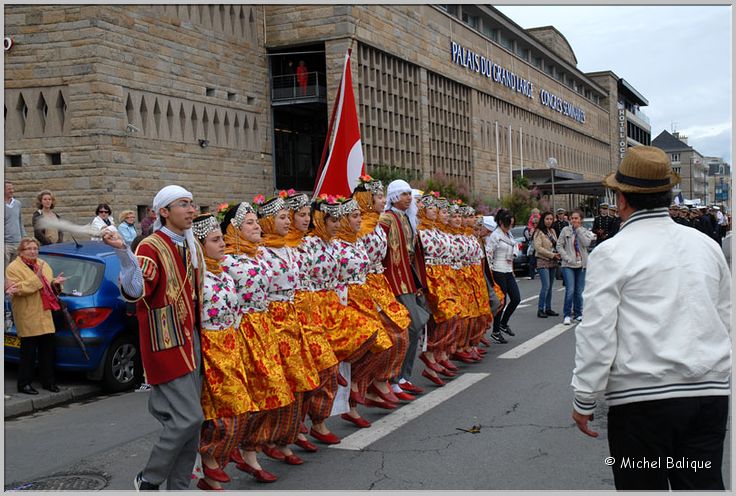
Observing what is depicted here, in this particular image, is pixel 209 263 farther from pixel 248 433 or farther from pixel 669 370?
pixel 669 370

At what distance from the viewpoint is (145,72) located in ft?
70.1

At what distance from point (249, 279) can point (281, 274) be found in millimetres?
392

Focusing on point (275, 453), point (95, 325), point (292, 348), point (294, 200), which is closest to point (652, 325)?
point (292, 348)

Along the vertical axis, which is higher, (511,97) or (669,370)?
(511,97)

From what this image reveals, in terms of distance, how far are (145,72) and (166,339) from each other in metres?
18.2

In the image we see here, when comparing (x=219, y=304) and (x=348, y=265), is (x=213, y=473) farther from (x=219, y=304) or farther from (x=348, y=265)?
(x=348, y=265)

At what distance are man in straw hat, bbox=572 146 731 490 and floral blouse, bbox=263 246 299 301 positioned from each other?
282 cm

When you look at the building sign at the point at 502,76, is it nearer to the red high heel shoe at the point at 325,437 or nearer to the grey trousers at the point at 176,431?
the red high heel shoe at the point at 325,437

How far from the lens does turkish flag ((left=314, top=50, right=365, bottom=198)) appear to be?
9.55 m

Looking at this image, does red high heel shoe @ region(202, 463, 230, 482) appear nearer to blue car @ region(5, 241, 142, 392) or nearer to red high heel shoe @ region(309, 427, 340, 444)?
red high heel shoe @ region(309, 427, 340, 444)

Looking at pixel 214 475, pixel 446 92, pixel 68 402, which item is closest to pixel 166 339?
pixel 214 475

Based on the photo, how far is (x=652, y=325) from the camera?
10.5 feet

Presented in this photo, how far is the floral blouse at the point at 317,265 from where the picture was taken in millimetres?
6164

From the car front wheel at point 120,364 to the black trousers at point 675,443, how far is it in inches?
263
